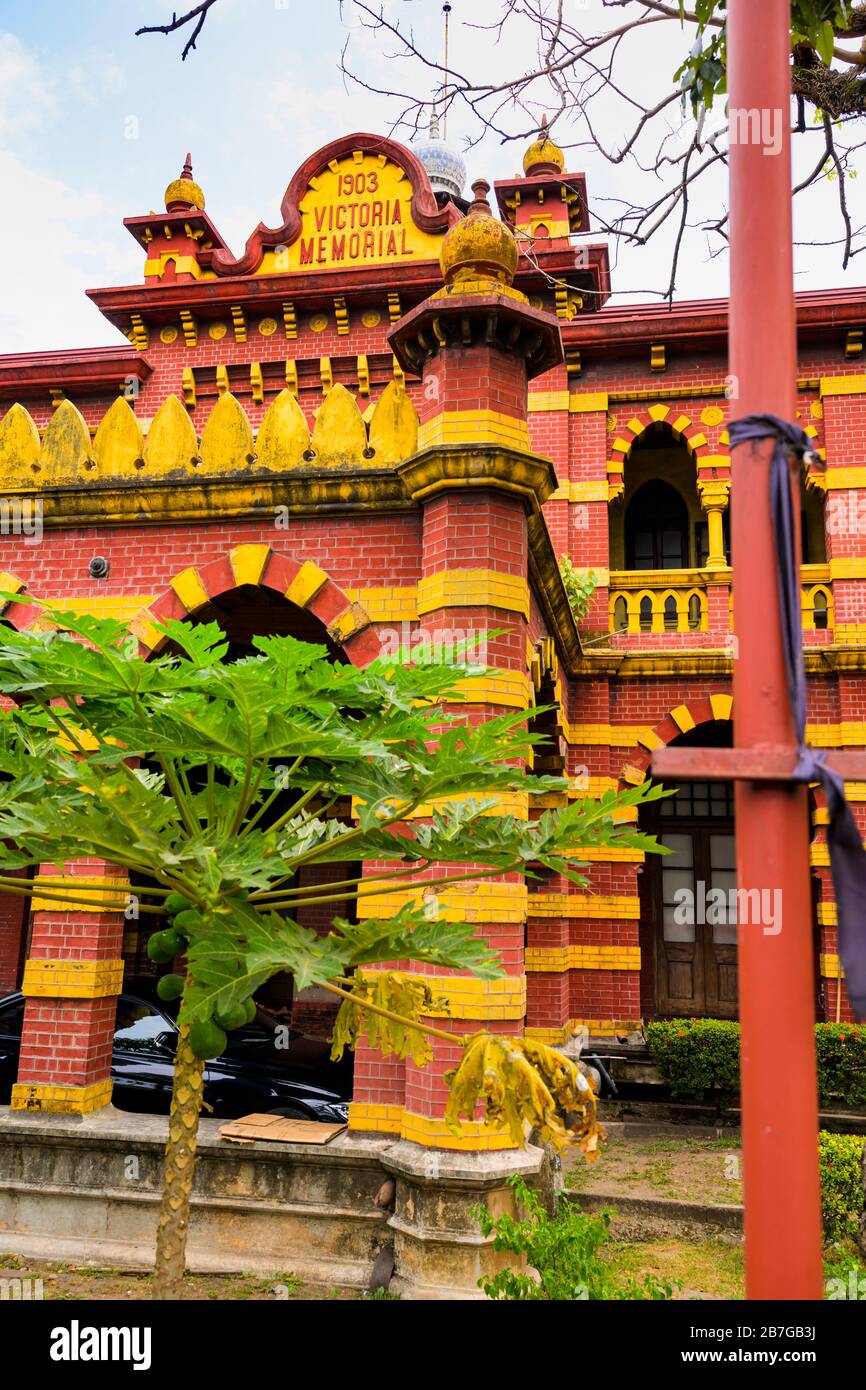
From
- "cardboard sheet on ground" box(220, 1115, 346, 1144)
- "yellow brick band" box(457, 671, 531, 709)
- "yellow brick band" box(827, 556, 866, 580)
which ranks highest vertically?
"yellow brick band" box(827, 556, 866, 580)

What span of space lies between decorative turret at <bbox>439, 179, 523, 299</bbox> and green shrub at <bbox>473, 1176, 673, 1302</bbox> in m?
5.39

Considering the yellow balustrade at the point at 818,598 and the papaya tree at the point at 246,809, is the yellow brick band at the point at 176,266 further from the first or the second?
the papaya tree at the point at 246,809

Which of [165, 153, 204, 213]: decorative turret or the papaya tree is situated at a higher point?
[165, 153, 204, 213]: decorative turret

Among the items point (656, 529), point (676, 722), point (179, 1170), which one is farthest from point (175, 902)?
point (656, 529)

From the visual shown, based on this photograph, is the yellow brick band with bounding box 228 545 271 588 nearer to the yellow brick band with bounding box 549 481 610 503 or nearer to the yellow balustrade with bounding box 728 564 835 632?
the yellow brick band with bounding box 549 481 610 503

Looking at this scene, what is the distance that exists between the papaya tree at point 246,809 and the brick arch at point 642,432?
1023cm

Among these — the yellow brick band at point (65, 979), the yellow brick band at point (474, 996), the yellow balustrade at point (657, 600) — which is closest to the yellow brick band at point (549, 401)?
the yellow balustrade at point (657, 600)

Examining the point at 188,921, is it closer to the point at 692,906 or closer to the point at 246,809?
the point at 246,809

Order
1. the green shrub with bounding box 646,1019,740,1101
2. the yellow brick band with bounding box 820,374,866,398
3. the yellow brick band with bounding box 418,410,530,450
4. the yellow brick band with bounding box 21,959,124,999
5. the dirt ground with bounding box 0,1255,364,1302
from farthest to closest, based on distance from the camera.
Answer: the yellow brick band with bounding box 820,374,866,398 < the green shrub with bounding box 646,1019,740,1101 < the yellow brick band with bounding box 21,959,124,999 < the yellow brick band with bounding box 418,410,530,450 < the dirt ground with bounding box 0,1255,364,1302

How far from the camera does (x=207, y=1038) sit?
130 inches

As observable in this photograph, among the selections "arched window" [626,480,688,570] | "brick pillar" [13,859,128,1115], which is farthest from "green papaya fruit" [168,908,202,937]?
"arched window" [626,480,688,570]

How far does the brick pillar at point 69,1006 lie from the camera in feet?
22.4

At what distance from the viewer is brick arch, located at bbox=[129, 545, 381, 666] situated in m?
7.04
